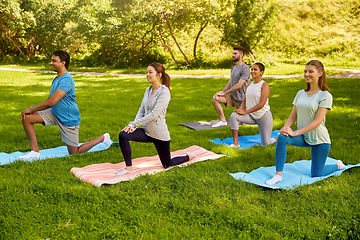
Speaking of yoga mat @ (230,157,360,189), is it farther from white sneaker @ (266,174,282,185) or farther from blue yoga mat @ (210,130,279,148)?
blue yoga mat @ (210,130,279,148)

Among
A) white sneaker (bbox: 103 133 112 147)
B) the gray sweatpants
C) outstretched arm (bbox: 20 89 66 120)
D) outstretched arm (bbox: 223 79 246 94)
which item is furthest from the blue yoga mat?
outstretched arm (bbox: 20 89 66 120)

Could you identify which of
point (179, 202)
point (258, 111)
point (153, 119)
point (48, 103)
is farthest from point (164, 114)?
point (258, 111)

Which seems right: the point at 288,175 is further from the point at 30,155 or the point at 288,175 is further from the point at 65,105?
the point at 30,155

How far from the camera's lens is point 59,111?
534cm

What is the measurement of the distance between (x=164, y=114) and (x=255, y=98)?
2.08 meters

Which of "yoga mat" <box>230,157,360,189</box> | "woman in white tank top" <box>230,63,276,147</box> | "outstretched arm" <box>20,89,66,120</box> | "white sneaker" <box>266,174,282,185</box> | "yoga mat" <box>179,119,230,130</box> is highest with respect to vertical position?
"outstretched arm" <box>20,89,66,120</box>

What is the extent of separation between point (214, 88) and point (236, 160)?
26.1 ft

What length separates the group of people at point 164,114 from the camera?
13.3ft

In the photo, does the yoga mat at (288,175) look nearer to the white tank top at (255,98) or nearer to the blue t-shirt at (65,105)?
the white tank top at (255,98)

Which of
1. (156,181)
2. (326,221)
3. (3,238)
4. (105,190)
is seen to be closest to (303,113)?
(326,221)

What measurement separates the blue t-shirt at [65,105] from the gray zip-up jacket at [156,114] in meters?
1.47

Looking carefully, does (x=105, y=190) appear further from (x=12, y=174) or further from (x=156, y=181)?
(x=12, y=174)

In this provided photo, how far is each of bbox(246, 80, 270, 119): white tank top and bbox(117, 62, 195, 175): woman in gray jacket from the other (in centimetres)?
202

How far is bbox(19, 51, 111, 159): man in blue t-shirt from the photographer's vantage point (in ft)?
17.1
